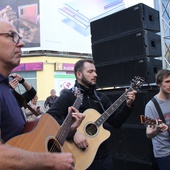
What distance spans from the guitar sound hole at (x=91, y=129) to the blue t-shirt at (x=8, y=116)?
Answer: 45.2 inches

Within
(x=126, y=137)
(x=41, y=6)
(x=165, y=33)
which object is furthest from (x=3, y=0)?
(x=126, y=137)

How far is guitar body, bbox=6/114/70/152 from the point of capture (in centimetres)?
128

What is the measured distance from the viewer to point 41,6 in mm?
14281

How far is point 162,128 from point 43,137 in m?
1.52

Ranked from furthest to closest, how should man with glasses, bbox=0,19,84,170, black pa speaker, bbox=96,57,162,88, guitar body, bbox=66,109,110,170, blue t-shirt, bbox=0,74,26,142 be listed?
black pa speaker, bbox=96,57,162,88 < guitar body, bbox=66,109,110,170 < blue t-shirt, bbox=0,74,26,142 < man with glasses, bbox=0,19,84,170

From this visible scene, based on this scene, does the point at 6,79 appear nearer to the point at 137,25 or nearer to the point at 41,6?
the point at 137,25

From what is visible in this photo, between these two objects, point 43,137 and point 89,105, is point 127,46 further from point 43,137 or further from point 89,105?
point 43,137

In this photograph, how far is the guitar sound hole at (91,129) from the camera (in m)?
2.46

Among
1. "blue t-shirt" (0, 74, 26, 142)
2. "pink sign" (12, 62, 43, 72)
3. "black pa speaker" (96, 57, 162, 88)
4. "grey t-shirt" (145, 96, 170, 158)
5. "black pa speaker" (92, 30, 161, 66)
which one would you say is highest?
"pink sign" (12, 62, 43, 72)

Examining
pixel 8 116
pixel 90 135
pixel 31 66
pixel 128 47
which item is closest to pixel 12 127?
pixel 8 116

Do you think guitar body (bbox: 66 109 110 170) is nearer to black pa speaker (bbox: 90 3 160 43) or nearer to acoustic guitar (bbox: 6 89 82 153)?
acoustic guitar (bbox: 6 89 82 153)

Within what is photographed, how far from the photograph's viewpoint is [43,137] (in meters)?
1.40

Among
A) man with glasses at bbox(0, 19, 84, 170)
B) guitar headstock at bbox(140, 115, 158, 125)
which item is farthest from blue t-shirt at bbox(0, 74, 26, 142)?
guitar headstock at bbox(140, 115, 158, 125)

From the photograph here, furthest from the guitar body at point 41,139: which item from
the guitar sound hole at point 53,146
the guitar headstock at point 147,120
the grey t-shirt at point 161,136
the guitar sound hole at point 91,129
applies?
the grey t-shirt at point 161,136
